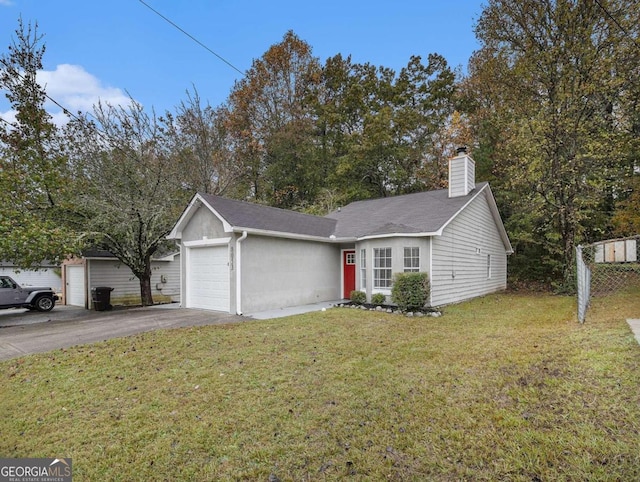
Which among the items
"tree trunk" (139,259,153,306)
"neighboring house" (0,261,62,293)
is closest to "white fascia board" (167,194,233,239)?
"tree trunk" (139,259,153,306)

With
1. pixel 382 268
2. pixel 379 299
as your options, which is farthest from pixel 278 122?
pixel 379 299

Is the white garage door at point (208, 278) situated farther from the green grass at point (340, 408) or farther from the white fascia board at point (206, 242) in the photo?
the green grass at point (340, 408)

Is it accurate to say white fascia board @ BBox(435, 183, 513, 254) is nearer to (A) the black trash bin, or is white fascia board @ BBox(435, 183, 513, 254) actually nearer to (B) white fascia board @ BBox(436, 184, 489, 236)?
(B) white fascia board @ BBox(436, 184, 489, 236)

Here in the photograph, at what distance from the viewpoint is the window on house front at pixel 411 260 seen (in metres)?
11.4

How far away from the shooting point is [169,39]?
9633 millimetres

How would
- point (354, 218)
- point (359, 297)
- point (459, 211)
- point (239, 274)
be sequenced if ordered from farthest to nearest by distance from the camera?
point (354, 218) → point (359, 297) → point (459, 211) → point (239, 274)

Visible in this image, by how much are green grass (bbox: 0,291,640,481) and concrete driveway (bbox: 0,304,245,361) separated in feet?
3.54

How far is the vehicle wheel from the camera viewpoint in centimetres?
1383

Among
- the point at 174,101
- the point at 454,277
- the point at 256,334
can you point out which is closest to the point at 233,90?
the point at 174,101

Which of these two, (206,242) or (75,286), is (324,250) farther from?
(75,286)

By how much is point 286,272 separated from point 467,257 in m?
7.28

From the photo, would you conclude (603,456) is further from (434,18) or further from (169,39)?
(434,18)

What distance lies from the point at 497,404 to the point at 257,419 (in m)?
2.64

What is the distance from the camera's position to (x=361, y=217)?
14922mm
